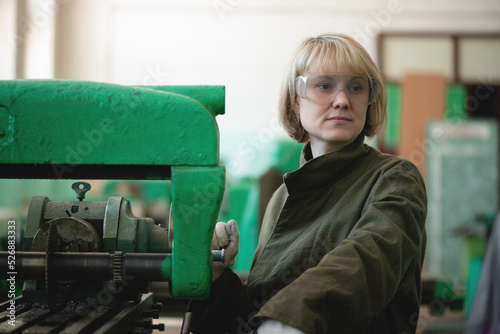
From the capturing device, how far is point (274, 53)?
5855 mm

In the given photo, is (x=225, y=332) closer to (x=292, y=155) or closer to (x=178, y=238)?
(x=178, y=238)

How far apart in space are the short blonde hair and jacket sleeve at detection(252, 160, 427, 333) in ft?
1.02

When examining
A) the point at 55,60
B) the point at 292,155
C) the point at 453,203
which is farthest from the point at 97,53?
the point at 453,203

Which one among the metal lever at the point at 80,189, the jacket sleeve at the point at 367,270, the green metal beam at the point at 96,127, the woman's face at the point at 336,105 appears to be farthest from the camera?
the woman's face at the point at 336,105

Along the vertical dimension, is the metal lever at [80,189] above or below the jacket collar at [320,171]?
below

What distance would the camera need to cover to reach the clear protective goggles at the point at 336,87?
4.30ft

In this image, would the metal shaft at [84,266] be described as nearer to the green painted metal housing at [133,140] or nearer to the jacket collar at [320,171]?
the green painted metal housing at [133,140]

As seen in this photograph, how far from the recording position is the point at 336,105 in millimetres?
1296

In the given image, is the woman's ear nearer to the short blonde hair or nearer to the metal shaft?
the short blonde hair

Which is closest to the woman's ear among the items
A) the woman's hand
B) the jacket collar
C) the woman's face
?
the woman's face

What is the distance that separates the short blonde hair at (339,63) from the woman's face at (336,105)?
0.9 inches

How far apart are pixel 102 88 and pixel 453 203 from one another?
17.2 ft

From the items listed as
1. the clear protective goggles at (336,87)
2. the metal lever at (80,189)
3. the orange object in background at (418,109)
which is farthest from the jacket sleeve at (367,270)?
the orange object in background at (418,109)

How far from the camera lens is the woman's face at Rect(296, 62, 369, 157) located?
131 cm
